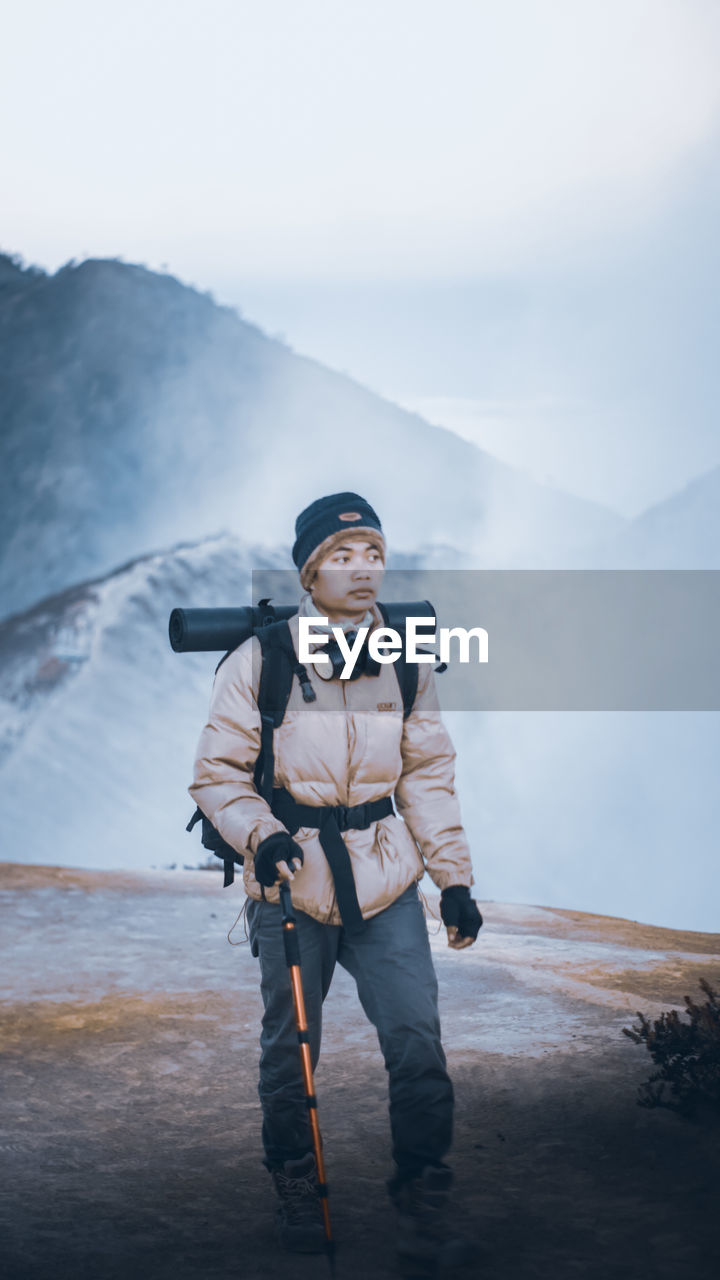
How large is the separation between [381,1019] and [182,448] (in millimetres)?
21050

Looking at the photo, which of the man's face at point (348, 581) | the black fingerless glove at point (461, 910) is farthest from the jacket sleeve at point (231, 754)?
the black fingerless glove at point (461, 910)

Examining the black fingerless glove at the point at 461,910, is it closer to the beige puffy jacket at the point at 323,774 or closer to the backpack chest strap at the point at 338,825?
the beige puffy jacket at the point at 323,774

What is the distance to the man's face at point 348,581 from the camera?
352 centimetres

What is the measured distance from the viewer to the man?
325 cm

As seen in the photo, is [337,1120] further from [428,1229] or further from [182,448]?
[182,448]

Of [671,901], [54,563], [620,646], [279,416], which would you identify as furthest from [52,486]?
[671,901]

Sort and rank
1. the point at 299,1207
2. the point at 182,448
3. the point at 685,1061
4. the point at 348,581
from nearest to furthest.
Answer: the point at 299,1207 → the point at 348,581 → the point at 685,1061 → the point at 182,448

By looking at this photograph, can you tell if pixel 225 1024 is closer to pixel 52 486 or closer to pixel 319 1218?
pixel 319 1218

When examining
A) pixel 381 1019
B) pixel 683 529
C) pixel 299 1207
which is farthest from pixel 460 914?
pixel 683 529

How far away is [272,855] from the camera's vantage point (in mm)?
3168

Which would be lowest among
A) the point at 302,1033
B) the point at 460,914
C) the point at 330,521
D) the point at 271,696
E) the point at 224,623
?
the point at 302,1033

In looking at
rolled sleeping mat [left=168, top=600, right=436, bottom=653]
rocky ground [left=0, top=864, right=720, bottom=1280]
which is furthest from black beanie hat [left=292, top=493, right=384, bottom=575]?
rocky ground [left=0, top=864, right=720, bottom=1280]

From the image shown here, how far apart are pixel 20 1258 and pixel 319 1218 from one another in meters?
0.78

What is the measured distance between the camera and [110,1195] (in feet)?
12.2
